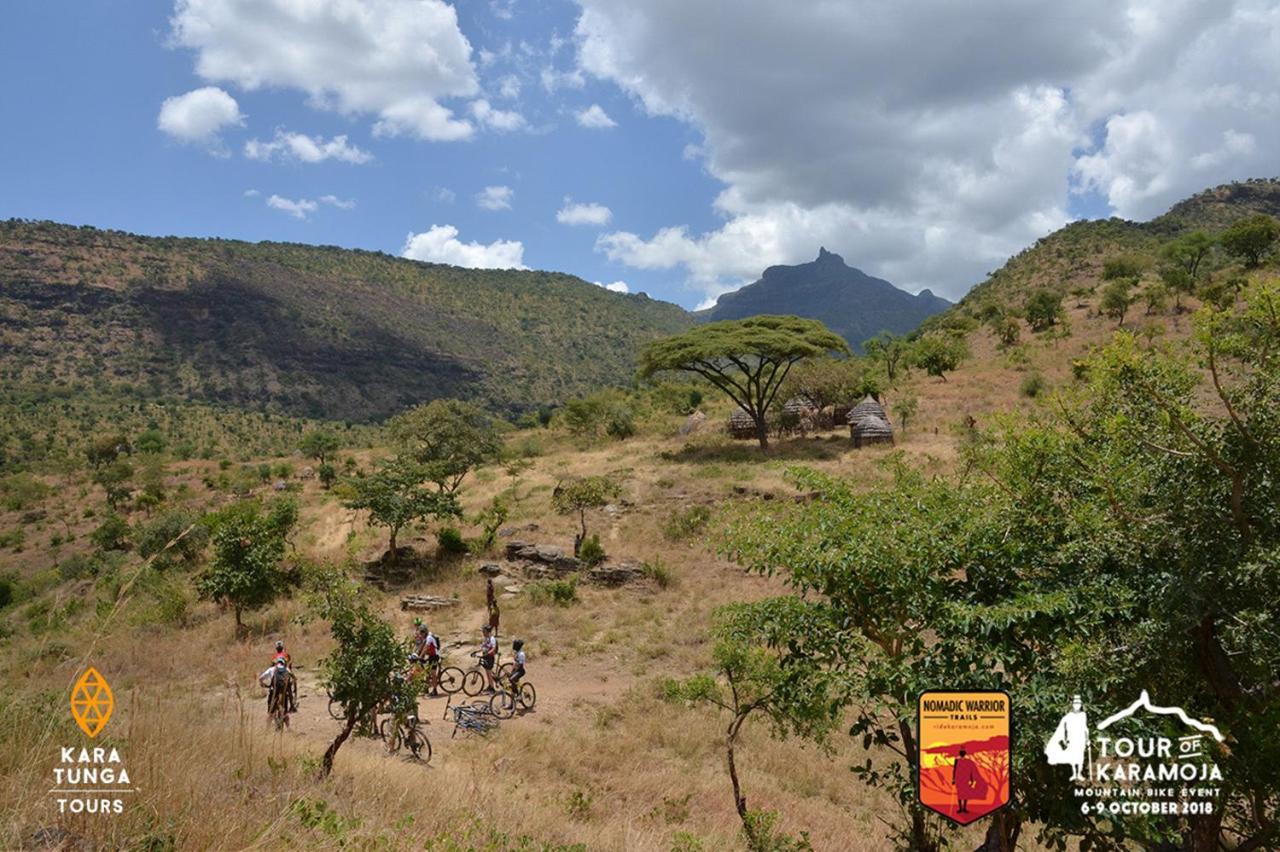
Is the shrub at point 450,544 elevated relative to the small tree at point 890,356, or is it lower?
lower

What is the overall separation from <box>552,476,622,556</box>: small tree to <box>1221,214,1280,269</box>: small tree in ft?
153

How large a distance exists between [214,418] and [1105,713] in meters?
85.9

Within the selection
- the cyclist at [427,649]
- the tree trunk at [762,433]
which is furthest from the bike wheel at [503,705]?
the tree trunk at [762,433]

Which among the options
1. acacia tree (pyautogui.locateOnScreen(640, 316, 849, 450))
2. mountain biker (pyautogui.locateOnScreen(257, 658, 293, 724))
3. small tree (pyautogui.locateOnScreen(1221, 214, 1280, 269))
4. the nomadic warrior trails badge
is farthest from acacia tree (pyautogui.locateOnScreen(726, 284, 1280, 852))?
small tree (pyautogui.locateOnScreen(1221, 214, 1280, 269))

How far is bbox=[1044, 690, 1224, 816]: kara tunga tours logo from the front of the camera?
3.85 m

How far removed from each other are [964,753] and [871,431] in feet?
86.9

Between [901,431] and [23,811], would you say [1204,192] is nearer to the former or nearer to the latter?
[901,431]

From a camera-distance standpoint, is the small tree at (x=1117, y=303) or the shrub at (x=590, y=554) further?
the small tree at (x=1117, y=303)

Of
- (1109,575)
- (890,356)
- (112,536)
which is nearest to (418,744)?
(1109,575)

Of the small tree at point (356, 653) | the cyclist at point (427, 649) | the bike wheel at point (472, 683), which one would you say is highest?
the small tree at point (356, 653)

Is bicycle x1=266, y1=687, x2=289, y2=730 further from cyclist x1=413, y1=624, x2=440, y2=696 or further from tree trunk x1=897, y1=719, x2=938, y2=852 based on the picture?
tree trunk x1=897, y1=719, x2=938, y2=852

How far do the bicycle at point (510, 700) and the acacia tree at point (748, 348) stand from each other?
64.7 feet

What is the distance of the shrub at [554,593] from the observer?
1912 centimetres

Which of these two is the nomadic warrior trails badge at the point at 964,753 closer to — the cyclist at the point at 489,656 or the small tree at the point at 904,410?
the cyclist at the point at 489,656
